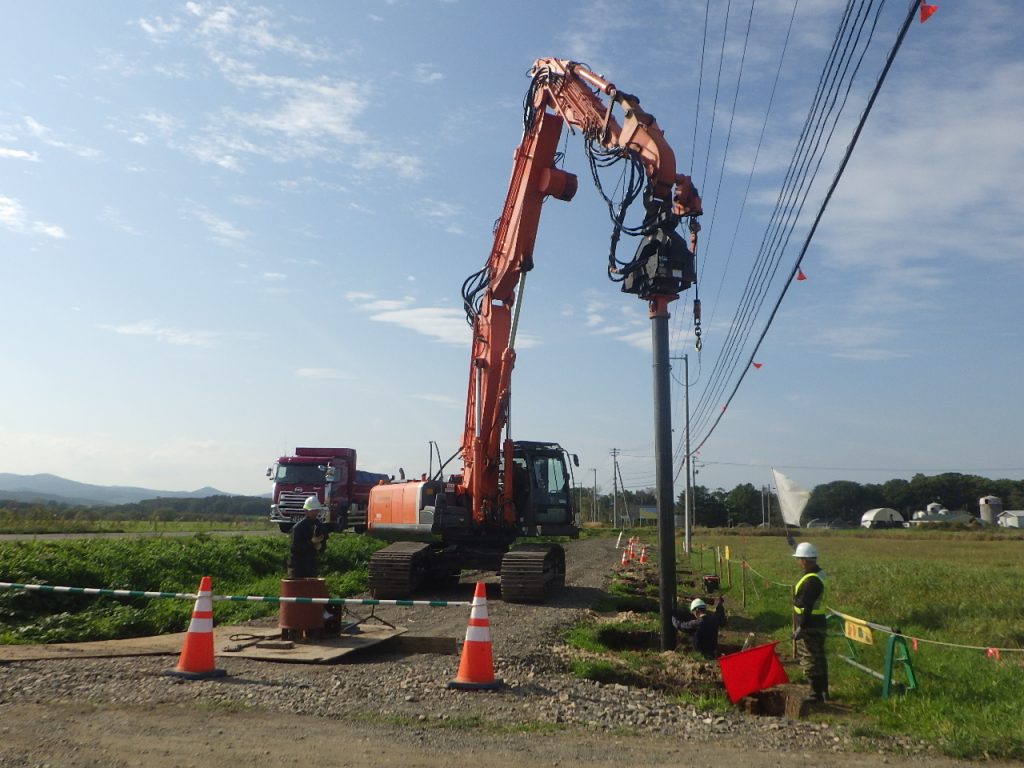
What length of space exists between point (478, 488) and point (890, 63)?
38.2 ft

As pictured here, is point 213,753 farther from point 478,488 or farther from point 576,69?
point 576,69

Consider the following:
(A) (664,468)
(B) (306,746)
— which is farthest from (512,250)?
(B) (306,746)

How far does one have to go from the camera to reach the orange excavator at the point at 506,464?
53.1 feet

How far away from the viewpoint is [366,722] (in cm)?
718

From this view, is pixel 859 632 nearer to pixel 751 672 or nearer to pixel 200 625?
pixel 751 672

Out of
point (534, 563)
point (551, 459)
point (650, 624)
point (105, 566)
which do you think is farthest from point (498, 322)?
point (105, 566)

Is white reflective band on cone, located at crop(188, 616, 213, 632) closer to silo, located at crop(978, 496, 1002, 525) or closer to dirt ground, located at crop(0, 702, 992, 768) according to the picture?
dirt ground, located at crop(0, 702, 992, 768)

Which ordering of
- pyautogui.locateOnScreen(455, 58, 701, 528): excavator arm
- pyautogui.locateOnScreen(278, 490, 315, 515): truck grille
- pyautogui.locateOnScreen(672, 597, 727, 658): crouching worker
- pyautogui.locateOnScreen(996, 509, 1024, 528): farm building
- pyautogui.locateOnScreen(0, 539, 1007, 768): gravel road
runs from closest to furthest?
1. pyautogui.locateOnScreen(0, 539, 1007, 768): gravel road
2. pyautogui.locateOnScreen(672, 597, 727, 658): crouching worker
3. pyautogui.locateOnScreen(455, 58, 701, 528): excavator arm
4. pyautogui.locateOnScreen(278, 490, 315, 515): truck grille
5. pyautogui.locateOnScreen(996, 509, 1024, 528): farm building

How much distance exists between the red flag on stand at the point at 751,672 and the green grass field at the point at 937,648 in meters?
0.82

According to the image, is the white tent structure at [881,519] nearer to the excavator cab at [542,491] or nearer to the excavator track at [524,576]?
the excavator cab at [542,491]

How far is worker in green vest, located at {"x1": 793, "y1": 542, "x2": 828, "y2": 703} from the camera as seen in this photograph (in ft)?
29.6

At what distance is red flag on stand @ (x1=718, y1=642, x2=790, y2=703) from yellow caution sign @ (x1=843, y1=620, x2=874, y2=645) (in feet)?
4.10

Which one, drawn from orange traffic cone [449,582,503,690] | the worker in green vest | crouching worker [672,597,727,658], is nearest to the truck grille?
crouching worker [672,597,727,658]

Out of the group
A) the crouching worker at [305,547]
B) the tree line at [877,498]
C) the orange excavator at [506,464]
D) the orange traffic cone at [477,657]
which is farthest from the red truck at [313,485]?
the tree line at [877,498]
